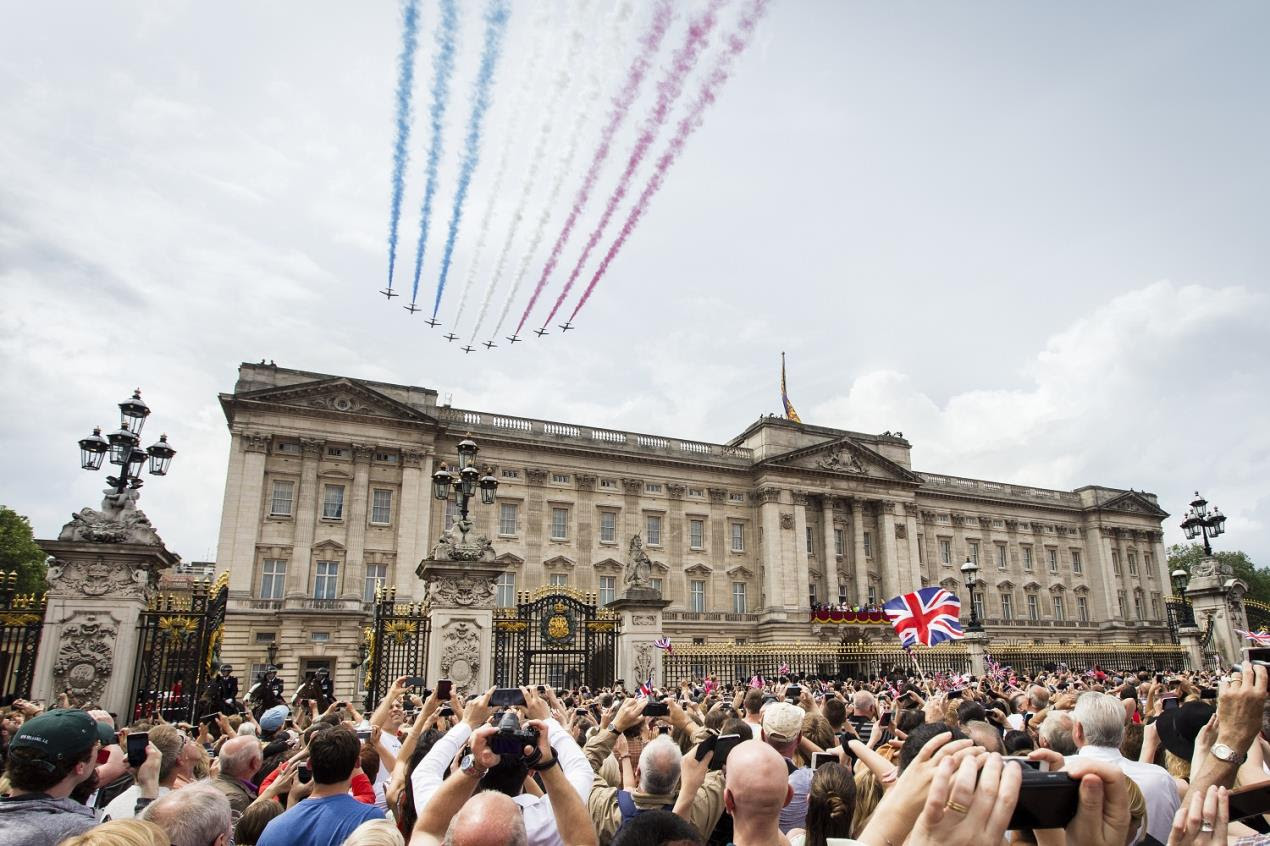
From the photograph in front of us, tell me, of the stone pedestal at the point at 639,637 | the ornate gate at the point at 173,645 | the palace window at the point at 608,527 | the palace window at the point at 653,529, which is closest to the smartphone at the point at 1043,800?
the ornate gate at the point at 173,645

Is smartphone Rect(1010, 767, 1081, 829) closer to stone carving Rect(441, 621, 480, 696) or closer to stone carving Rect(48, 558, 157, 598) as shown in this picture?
stone carving Rect(48, 558, 157, 598)

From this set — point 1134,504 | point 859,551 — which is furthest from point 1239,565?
point 859,551

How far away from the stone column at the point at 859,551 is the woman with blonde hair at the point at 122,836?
2129 inches

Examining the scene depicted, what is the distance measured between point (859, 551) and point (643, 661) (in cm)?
3783

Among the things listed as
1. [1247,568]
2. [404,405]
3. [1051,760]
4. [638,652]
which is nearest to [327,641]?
[404,405]

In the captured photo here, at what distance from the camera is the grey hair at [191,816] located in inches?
135

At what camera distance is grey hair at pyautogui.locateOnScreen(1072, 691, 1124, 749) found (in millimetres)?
4820

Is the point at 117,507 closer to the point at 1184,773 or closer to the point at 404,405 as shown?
the point at 1184,773

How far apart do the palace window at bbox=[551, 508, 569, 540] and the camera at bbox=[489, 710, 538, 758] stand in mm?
43907

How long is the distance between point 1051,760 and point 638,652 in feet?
58.5

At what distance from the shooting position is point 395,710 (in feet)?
26.5

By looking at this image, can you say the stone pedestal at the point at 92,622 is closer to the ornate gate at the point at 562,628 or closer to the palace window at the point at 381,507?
the ornate gate at the point at 562,628

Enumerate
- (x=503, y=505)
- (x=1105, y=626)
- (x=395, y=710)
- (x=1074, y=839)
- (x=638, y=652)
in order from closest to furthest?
(x=1074, y=839), (x=395, y=710), (x=638, y=652), (x=503, y=505), (x=1105, y=626)

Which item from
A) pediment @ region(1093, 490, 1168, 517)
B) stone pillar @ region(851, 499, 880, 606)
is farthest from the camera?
pediment @ region(1093, 490, 1168, 517)
